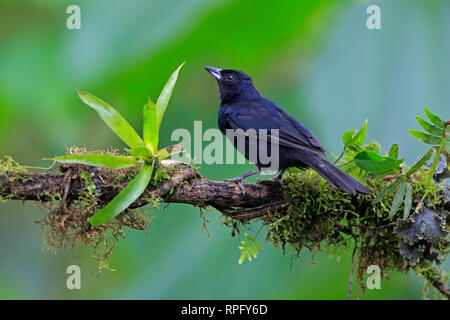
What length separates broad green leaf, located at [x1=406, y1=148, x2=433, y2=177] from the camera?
2066mm

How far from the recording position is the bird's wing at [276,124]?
2662mm

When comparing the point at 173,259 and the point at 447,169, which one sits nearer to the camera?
the point at 447,169

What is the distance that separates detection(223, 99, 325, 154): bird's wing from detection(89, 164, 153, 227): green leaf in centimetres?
98

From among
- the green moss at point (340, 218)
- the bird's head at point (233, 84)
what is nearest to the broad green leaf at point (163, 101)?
the green moss at point (340, 218)

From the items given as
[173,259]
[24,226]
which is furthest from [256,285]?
[24,226]

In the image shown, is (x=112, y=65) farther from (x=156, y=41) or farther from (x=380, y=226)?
(x=380, y=226)

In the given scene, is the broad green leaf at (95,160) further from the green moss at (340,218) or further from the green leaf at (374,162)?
the green leaf at (374,162)

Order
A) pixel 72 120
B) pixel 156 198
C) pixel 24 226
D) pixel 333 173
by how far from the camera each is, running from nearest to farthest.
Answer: pixel 156 198 < pixel 333 173 < pixel 72 120 < pixel 24 226

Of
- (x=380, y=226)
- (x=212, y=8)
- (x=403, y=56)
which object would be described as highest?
(x=212, y=8)

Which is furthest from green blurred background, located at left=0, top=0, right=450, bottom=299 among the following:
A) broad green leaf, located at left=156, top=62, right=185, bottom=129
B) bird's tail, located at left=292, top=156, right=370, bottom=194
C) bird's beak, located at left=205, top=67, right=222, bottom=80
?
broad green leaf, located at left=156, top=62, right=185, bottom=129

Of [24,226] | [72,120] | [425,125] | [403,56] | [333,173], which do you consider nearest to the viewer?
[425,125]

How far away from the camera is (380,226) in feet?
7.65

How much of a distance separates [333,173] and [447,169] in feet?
1.87

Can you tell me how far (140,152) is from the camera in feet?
6.28
